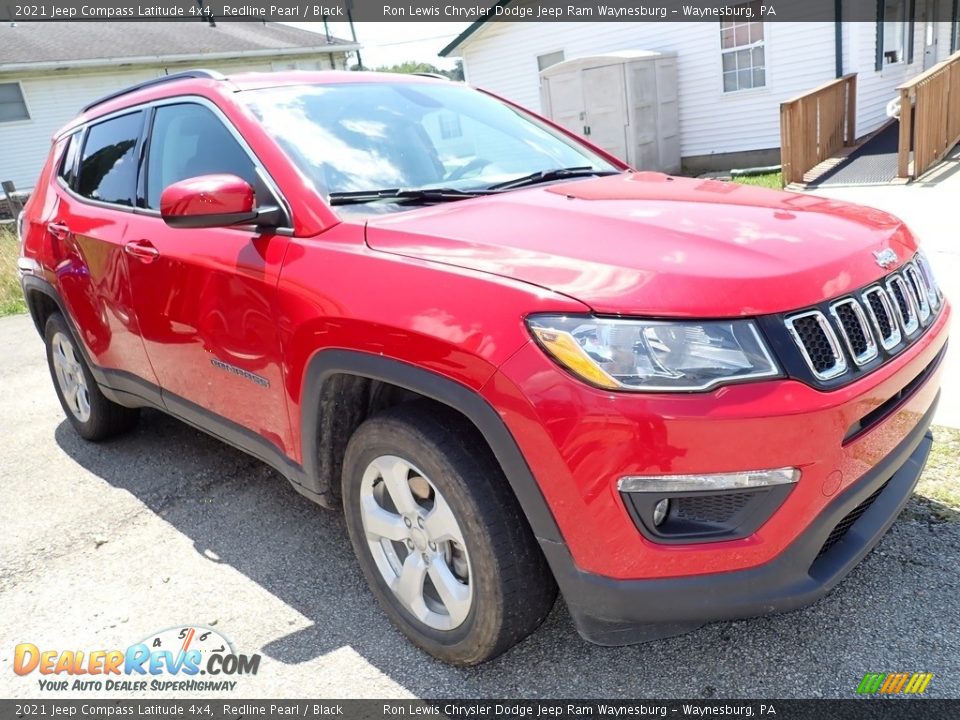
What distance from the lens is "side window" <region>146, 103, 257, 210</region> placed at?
2.90 m

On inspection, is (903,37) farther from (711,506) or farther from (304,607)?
(304,607)

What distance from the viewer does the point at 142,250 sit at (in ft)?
10.7

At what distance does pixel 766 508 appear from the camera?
1864mm

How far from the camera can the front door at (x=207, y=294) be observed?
2.69 metres

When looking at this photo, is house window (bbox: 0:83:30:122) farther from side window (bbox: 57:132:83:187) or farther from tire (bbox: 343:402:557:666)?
tire (bbox: 343:402:557:666)

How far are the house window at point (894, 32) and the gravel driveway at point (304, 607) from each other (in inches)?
522

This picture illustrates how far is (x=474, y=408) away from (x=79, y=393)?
343 centimetres

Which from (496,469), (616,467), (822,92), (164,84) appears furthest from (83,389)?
(822,92)

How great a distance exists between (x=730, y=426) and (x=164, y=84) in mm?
2980

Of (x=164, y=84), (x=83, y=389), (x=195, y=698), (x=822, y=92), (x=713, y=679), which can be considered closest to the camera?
(x=713, y=679)

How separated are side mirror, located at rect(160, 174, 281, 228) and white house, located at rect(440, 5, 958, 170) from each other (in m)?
13.0

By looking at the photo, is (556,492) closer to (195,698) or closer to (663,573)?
(663,573)

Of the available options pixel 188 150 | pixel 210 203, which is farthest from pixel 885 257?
pixel 188 150

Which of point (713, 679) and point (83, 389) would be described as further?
point (83, 389)
